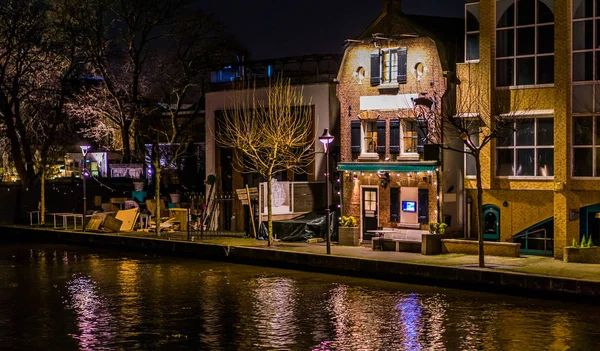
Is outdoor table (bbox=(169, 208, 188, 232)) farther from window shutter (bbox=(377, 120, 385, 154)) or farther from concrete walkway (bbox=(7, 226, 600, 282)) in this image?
window shutter (bbox=(377, 120, 385, 154))

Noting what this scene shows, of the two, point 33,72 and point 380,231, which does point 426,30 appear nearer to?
point 380,231

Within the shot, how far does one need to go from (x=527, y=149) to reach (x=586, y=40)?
13.2 ft

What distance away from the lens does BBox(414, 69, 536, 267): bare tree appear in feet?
104

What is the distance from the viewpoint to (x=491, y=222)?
32906mm

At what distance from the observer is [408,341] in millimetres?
19875

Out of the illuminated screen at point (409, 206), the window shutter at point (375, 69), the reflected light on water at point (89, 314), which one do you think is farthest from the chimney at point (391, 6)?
the reflected light on water at point (89, 314)

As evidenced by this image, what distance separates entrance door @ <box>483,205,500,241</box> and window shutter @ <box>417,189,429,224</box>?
7.56 ft

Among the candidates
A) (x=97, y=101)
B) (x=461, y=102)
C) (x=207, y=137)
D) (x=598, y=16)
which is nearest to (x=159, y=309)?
(x=461, y=102)

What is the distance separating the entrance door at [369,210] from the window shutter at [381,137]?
1.52 meters

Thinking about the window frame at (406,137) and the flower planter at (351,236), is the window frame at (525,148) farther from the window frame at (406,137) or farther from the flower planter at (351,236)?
the flower planter at (351,236)

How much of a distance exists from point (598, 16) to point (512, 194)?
639 centimetres

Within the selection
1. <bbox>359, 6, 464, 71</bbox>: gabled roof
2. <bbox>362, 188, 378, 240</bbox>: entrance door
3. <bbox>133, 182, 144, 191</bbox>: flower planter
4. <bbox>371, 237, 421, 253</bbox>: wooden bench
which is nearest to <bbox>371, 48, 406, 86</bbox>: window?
<bbox>359, 6, 464, 71</bbox>: gabled roof

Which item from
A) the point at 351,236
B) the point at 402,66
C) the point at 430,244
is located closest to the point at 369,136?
the point at 402,66

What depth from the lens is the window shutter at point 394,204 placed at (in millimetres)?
35344
